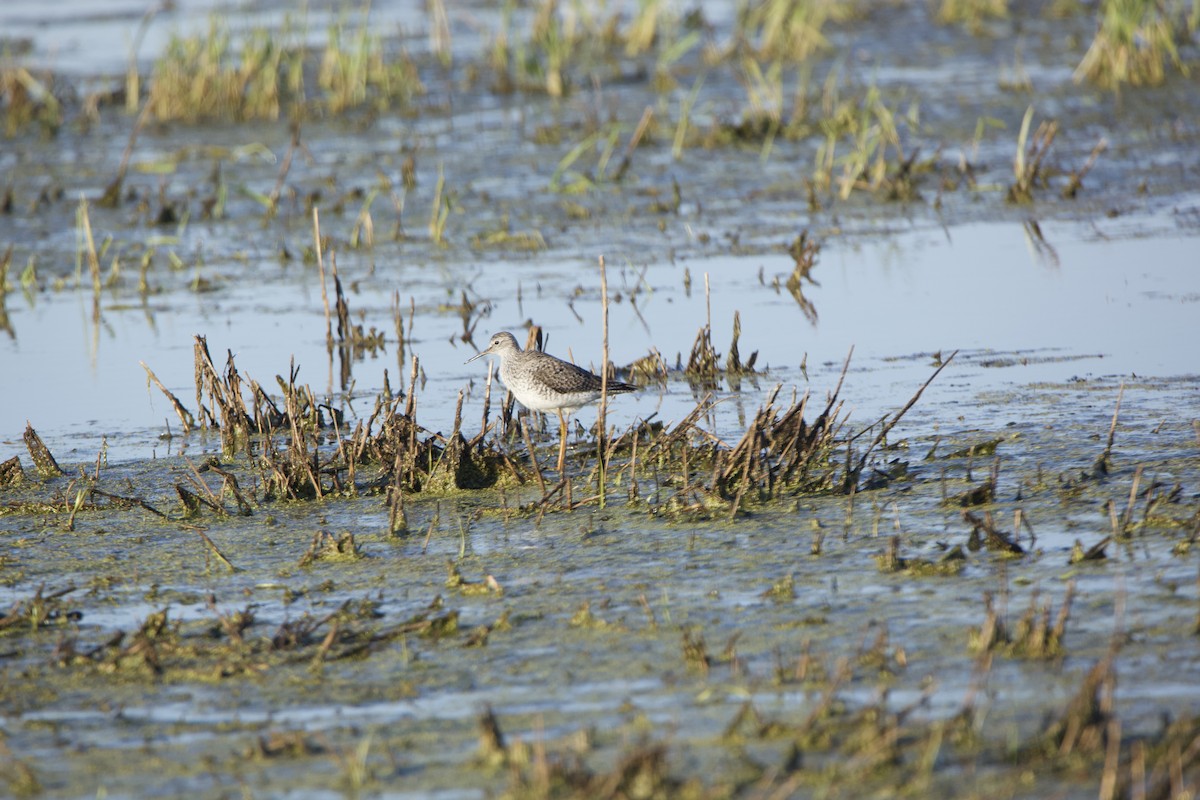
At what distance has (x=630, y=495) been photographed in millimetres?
6480

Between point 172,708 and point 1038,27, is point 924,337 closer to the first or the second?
point 172,708

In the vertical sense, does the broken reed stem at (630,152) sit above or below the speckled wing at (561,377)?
above

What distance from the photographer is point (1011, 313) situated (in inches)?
384

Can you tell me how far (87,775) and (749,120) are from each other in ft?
37.0

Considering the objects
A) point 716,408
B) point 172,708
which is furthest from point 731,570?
point 716,408

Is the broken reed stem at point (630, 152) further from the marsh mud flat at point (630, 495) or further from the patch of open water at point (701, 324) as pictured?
the patch of open water at point (701, 324)

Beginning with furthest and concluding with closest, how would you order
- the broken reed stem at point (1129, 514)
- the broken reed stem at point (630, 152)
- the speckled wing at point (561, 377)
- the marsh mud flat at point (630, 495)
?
the broken reed stem at point (630, 152)
the speckled wing at point (561, 377)
the broken reed stem at point (1129, 514)
the marsh mud flat at point (630, 495)

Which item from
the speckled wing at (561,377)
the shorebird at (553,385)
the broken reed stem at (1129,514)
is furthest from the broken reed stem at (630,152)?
the broken reed stem at (1129,514)

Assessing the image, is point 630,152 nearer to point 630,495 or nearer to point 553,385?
point 553,385

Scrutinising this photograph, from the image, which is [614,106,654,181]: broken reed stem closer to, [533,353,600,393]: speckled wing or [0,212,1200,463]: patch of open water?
[0,212,1200,463]: patch of open water

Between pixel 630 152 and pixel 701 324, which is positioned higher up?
pixel 630 152

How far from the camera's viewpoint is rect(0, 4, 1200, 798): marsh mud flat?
4.29m

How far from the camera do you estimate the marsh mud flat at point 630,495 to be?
4289 millimetres

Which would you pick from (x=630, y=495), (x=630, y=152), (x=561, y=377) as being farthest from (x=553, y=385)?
(x=630, y=152)
